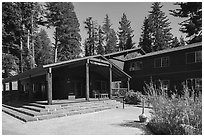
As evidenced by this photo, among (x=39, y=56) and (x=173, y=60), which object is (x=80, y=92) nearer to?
(x=173, y=60)

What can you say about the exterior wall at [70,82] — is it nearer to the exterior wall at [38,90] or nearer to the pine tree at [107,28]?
the exterior wall at [38,90]

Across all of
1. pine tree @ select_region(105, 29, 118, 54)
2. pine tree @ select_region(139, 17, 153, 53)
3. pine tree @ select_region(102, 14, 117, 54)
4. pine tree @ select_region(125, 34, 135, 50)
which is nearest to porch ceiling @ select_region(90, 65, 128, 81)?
pine tree @ select_region(139, 17, 153, 53)

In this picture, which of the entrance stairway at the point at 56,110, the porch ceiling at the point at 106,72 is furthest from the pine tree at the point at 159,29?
the entrance stairway at the point at 56,110

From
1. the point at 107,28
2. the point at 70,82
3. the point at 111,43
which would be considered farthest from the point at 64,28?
the point at 70,82

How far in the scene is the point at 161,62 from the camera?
71.3 feet

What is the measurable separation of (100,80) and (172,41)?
93.4ft

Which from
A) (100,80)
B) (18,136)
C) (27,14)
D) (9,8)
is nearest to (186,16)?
(100,80)

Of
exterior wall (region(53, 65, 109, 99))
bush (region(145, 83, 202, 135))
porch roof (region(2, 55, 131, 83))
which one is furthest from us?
exterior wall (region(53, 65, 109, 99))

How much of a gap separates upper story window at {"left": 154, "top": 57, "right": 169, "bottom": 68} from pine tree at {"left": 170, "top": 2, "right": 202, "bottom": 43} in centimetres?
999

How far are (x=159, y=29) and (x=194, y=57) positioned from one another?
2459cm

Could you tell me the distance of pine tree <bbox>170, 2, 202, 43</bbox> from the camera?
2856cm

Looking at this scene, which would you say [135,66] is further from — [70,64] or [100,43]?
[100,43]

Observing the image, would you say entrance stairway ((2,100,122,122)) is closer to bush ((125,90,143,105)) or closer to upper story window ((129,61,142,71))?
bush ((125,90,143,105))

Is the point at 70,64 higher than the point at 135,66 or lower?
lower
